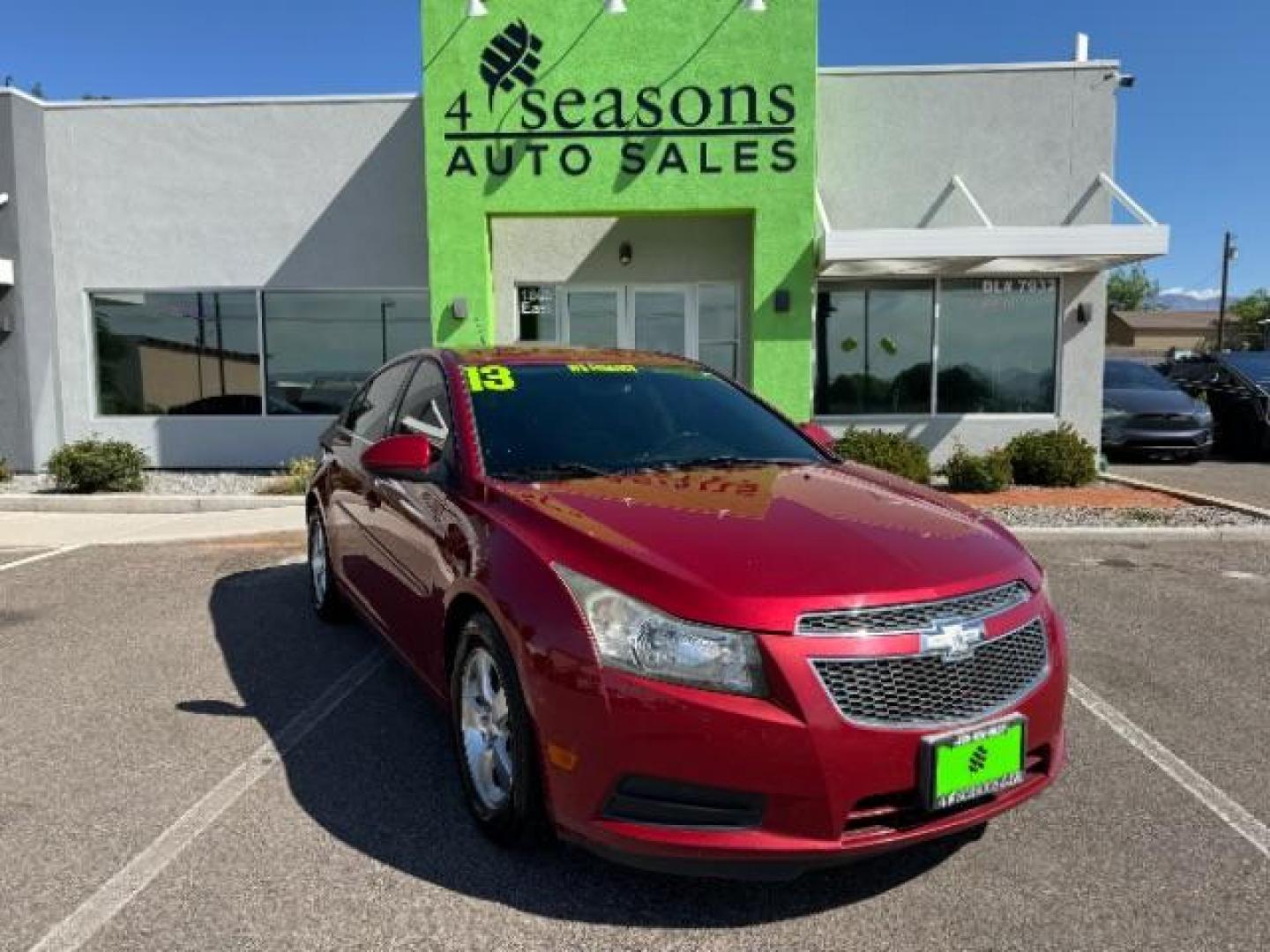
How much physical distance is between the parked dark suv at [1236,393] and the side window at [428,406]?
15792 mm

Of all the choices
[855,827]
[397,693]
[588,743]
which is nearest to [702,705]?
[588,743]

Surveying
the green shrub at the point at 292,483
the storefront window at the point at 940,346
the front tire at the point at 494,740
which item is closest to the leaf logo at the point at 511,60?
the storefront window at the point at 940,346

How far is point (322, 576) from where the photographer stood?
5848mm

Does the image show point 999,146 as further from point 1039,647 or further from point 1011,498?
point 1039,647

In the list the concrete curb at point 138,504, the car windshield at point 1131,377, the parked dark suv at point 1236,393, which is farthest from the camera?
the car windshield at point 1131,377

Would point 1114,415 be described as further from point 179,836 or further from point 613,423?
point 179,836

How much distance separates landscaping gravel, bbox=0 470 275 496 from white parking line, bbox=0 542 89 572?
2332mm

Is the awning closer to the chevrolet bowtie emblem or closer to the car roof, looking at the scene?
the car roof

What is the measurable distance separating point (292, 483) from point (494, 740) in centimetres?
849

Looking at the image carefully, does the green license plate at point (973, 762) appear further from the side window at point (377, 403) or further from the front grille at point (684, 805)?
the side window at point (377, 403)

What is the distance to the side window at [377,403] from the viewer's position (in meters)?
4.88

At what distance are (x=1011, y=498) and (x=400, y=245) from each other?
8.36 meters

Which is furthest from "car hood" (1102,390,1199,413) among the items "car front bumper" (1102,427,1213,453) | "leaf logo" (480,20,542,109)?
"leaf logo" (480,20,542,109)

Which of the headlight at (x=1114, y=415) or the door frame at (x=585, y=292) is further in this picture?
the headlight at (x=1114, y=415)
